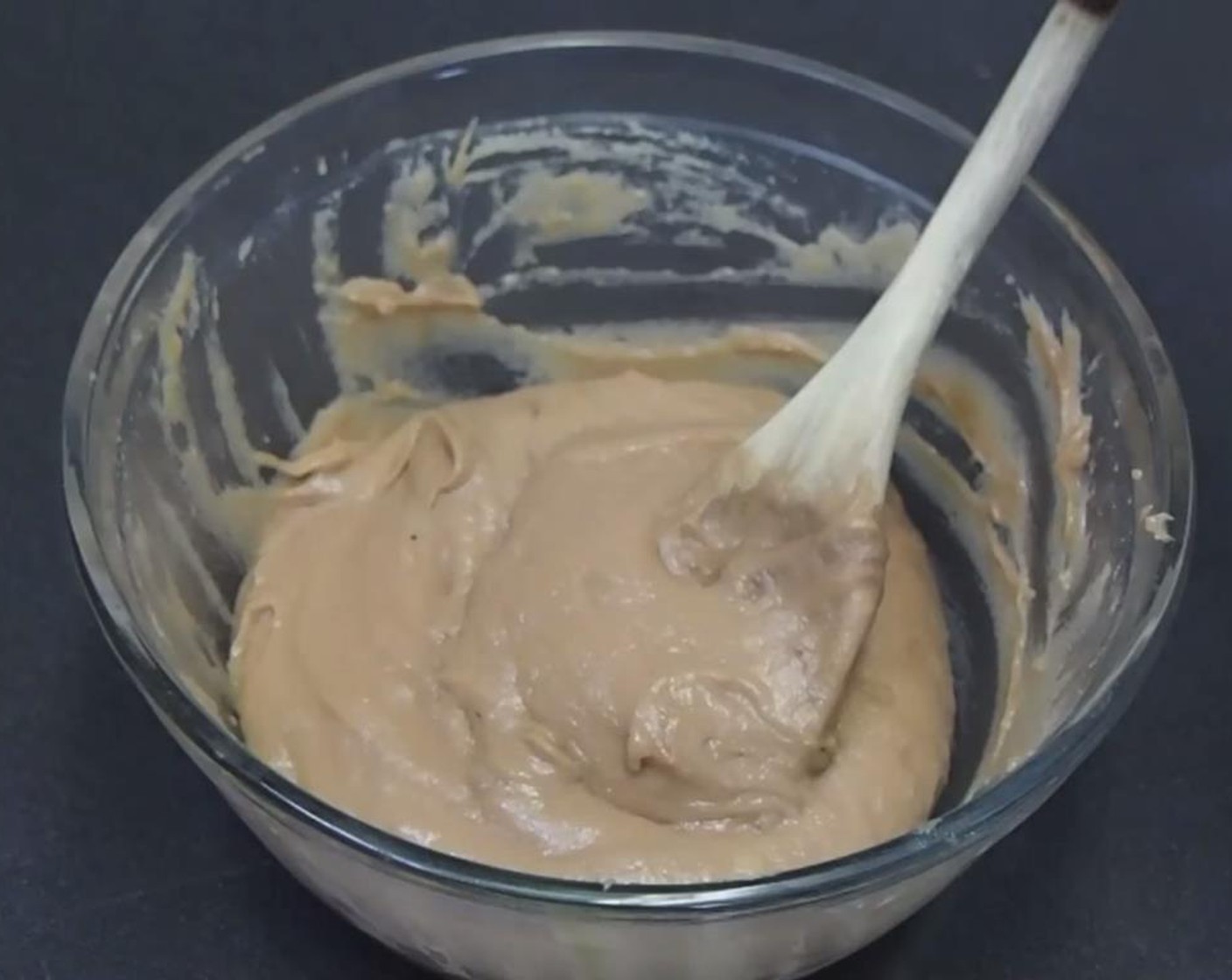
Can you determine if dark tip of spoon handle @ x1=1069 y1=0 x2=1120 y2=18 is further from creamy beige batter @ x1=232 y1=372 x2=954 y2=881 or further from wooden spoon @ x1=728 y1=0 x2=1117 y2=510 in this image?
creamy beige batter @ x1=232 y1=372 x2=954 y2=881

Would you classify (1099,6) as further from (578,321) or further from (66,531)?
(66,531)

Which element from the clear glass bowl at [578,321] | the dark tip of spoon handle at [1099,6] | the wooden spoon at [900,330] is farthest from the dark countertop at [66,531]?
the dark tip of spoon handle at [1099,6]

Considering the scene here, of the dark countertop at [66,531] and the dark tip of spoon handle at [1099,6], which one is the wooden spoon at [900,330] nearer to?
the dark tip of spoon handle at [1099,6]

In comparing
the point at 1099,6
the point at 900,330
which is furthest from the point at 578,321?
the point at 1099,6

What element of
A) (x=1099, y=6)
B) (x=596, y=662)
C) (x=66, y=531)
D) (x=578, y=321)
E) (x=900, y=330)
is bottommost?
(x=66, y=531)

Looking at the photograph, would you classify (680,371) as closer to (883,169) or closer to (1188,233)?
(883,169)

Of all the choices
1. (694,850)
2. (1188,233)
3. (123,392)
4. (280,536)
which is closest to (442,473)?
(280,536)

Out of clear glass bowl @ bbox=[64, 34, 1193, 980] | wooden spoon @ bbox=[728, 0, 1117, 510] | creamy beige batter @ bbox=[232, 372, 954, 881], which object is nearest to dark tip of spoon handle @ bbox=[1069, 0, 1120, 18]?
wooden spoon @ bbox=[728, 0, 1117, 510]

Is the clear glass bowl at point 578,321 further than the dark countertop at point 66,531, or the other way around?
the dark countertop at point 66,531
